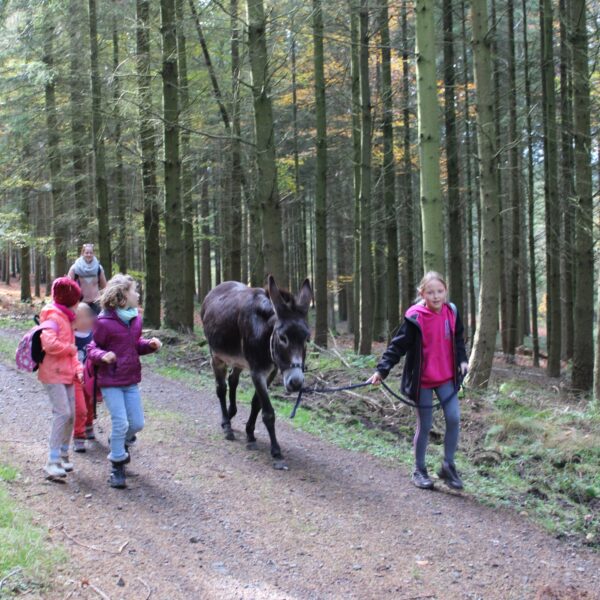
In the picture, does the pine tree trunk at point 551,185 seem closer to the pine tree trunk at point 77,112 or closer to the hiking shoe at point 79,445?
the pine tree trunk at point 77,112

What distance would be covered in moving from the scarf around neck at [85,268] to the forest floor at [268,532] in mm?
2742

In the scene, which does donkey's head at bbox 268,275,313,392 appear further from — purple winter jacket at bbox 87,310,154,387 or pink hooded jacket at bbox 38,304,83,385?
pink hooded jacket at bbox 38,304,83,385

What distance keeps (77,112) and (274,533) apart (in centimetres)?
1813

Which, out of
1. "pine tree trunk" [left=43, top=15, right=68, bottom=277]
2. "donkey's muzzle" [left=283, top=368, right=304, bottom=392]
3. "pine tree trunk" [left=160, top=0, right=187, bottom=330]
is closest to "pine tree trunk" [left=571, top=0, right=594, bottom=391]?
"donkey's muzzle" [left=283, top=368, right=304, bottom=392]

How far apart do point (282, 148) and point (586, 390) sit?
17.0m

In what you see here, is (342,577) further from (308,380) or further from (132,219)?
(132,219)

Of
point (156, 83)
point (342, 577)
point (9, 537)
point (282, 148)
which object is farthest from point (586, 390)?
point (282, 148)

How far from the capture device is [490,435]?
7785 mm

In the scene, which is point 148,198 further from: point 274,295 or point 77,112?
point 274,295

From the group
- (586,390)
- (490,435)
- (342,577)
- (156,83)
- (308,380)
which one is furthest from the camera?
(156,83)

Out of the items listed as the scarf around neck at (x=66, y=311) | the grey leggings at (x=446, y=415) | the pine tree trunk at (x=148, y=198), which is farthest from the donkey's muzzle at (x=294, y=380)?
the pine tree trunk at (x=148, y=198)

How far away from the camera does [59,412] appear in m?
5.62

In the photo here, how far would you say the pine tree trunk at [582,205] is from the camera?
477 inches

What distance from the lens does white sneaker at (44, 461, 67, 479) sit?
5.69 meters
